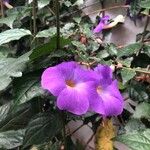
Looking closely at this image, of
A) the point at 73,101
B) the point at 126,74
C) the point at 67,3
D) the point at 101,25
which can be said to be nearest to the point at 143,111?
the point at 126,74

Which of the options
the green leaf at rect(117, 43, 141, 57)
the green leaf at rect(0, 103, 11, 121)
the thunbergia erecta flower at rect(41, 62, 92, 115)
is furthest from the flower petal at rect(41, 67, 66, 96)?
the green leaf at rect(117, 43, 141, 57)

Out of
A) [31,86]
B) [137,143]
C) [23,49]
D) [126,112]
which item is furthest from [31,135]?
[23,49]

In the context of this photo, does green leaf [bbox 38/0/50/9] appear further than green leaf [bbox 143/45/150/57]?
Yes

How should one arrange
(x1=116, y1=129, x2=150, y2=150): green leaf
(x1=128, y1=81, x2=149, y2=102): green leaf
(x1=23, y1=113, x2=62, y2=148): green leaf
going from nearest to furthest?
(x1=116, y1=129, x2=150, y2=150): green leaf → (x1=23, y1=113, x2=62, y2=148): green leaf → (x1=128, y1=81, x2=149, y2=102): green leaf

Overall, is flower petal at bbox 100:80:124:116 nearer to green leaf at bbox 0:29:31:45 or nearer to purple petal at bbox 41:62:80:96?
purple petal at bbox 41:62:80:96

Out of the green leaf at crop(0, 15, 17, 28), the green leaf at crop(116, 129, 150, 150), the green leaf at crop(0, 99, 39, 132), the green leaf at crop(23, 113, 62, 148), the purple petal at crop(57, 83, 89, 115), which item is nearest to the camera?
the green leaf at crop(116, 129, 150, 150)

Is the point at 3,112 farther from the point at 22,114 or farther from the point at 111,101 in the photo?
the point at 111,101

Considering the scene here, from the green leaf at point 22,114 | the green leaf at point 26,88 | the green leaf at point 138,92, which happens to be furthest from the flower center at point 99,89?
the green leaf at point 138,92
